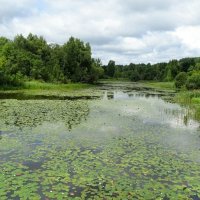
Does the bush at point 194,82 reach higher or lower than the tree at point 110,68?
lower

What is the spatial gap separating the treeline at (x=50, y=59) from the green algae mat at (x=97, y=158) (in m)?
50.9

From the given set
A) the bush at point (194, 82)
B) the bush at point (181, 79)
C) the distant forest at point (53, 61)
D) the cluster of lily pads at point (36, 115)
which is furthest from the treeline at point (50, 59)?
the cluster of lily pads at point (36, 115)

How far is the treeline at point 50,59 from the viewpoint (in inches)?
2916

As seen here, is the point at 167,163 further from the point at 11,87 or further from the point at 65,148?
the point at 11,87

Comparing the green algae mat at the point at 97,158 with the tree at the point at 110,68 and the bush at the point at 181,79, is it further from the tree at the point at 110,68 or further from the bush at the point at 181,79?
the tree at the point at 110,68

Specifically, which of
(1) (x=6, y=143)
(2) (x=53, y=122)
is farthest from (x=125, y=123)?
(1) (x=6, y=143)

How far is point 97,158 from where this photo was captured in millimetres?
14344

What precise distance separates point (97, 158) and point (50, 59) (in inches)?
3055

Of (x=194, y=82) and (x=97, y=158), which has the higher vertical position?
(x=194, y=82)

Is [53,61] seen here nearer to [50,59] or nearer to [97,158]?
[50,59]

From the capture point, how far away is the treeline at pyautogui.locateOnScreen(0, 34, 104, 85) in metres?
74.1

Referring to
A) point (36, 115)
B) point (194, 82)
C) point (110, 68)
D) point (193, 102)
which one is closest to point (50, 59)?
point (194, 82)

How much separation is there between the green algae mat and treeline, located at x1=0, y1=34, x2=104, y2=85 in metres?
50.9

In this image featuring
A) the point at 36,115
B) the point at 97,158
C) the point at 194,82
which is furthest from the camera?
the point at 194,82
